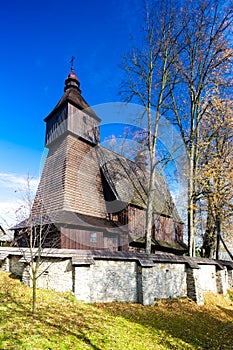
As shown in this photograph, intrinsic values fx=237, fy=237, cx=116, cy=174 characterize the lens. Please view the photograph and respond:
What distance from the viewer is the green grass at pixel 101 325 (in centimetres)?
562

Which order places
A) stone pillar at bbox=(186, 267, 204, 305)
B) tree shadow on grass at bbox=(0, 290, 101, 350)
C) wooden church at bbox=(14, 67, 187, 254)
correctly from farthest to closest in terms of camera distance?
wooden church at bbox=(14, 67, 187, 254), stone pillar at bbox=(186, 267, 204, 305), tree shadow on grass at bbox=(0, 290, 101, 350)

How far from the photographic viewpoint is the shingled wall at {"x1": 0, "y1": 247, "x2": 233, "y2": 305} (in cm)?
945

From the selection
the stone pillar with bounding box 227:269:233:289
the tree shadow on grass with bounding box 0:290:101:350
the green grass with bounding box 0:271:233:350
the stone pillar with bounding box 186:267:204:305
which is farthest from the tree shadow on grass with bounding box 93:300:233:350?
the stone pillar with bounding box 227:269:233:289

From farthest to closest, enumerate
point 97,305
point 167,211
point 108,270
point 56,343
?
point 167,211
point 108,270
point 97,305
point 56,343

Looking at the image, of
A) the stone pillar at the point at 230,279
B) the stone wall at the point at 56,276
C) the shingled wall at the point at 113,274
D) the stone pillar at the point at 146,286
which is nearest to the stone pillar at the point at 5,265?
the shingled wall at the point at 113,274

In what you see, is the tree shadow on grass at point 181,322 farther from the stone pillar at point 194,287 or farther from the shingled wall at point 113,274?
the stone pillar at point 194,287

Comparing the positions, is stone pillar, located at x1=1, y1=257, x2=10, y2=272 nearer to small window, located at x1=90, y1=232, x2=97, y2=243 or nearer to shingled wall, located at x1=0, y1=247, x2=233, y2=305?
shingled wall, located at x1=0, y1=247, x2=233, y2=305

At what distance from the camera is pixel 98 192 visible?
58.0ft

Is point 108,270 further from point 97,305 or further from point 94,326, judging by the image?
point 94,326

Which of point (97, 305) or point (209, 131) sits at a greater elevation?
point (209, 131)

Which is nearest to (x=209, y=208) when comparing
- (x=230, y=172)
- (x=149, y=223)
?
(x=230, y=172)

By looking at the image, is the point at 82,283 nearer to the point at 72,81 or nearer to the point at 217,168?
the point at 217,168

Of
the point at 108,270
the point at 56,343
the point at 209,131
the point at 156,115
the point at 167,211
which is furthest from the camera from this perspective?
the point at 167,211

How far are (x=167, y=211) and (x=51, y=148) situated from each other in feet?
39.3
